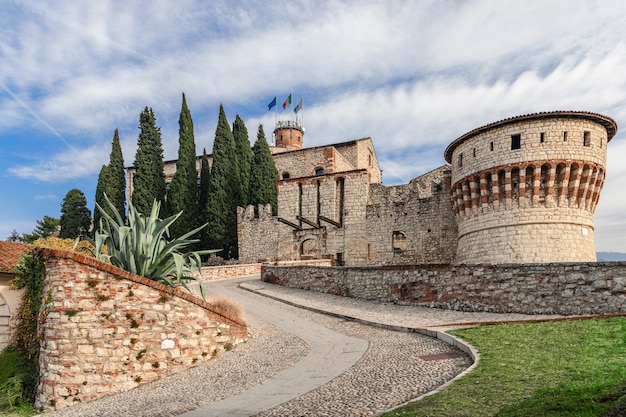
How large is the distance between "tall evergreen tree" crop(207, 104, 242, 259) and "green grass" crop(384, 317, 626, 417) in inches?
1099

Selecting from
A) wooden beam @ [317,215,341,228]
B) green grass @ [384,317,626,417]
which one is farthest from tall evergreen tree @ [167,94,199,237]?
green grass @ [384,317,626,417]

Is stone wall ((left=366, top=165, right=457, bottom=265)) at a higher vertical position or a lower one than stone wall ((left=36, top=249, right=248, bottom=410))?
higher

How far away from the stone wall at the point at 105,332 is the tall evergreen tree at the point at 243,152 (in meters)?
27.8

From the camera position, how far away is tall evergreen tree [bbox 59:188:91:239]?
4497cm

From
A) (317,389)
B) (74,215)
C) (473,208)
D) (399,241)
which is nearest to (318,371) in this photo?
(317,389)

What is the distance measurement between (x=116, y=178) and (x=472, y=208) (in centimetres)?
3385

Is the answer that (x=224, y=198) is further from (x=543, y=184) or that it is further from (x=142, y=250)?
(x=142, y=250)

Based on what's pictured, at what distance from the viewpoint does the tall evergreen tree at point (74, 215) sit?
4497 cm

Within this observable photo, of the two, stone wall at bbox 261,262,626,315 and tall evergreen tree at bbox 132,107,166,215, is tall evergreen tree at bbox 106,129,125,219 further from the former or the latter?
stone wall at bbox 261,262,626,315

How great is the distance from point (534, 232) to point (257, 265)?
15912mm

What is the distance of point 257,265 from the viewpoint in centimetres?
2789

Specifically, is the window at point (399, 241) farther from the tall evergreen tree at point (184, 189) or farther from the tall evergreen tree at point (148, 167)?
the tall evergreen tree at point (148, 167)

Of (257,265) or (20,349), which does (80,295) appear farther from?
(257,265)

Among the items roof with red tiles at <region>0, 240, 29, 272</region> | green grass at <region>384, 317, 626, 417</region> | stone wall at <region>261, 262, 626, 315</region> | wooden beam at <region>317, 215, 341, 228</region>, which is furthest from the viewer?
wooden beam at <region>317, 215, 341, 228</region>
